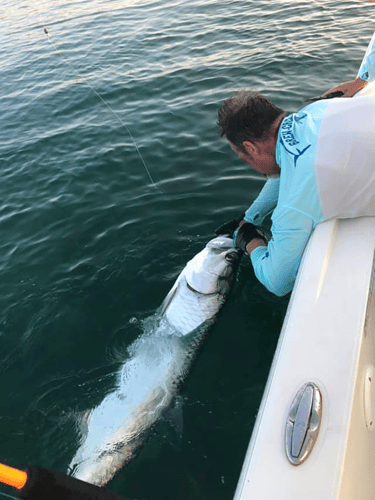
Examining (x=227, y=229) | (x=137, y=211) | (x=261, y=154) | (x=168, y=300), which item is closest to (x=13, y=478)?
(x=261, y=154)

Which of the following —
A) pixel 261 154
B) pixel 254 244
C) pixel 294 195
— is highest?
pixel 261 154

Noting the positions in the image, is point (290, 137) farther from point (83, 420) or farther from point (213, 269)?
point (83, 420)

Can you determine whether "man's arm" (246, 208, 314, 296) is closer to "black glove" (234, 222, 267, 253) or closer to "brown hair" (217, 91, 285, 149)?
"black glove" (234, 222, 267, 253)

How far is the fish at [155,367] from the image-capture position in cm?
344

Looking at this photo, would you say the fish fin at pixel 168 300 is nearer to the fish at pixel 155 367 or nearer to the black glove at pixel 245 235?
the fish at pixel 155 367

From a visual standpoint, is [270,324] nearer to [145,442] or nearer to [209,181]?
[145,442]

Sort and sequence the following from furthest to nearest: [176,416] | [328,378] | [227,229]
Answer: [227,229] < [176,416] < [328,378]

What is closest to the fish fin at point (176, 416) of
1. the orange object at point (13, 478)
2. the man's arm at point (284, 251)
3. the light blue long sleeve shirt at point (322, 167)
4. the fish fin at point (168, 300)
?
the fish fin at point (168, 300)

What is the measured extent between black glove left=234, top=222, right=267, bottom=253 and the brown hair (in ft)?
3.42

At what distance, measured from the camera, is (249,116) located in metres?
2.98

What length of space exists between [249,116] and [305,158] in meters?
0.54

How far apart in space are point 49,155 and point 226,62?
180 inches

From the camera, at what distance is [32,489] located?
169 cm

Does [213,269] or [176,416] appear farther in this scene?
[213,269]
